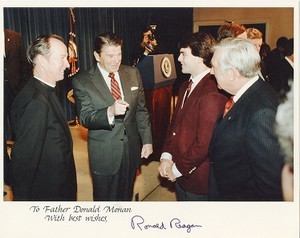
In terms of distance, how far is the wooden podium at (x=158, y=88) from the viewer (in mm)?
2568

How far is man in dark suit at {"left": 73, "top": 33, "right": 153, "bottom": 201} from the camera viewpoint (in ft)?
5.54

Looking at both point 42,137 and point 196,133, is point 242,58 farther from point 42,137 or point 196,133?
point 42,137

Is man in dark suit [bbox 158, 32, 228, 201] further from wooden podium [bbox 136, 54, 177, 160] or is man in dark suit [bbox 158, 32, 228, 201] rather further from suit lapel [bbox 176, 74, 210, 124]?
wooden podium [bbox 136, 54, 177, 160]

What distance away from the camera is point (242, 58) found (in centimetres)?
119

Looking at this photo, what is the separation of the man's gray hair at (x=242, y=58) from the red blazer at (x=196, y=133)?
24 cm

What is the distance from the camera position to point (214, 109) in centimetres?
141

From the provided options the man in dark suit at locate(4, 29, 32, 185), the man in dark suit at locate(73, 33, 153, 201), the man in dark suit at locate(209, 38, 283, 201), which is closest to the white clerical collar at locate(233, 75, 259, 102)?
the man in dark suit at locate(209, 38, 283, 201)
